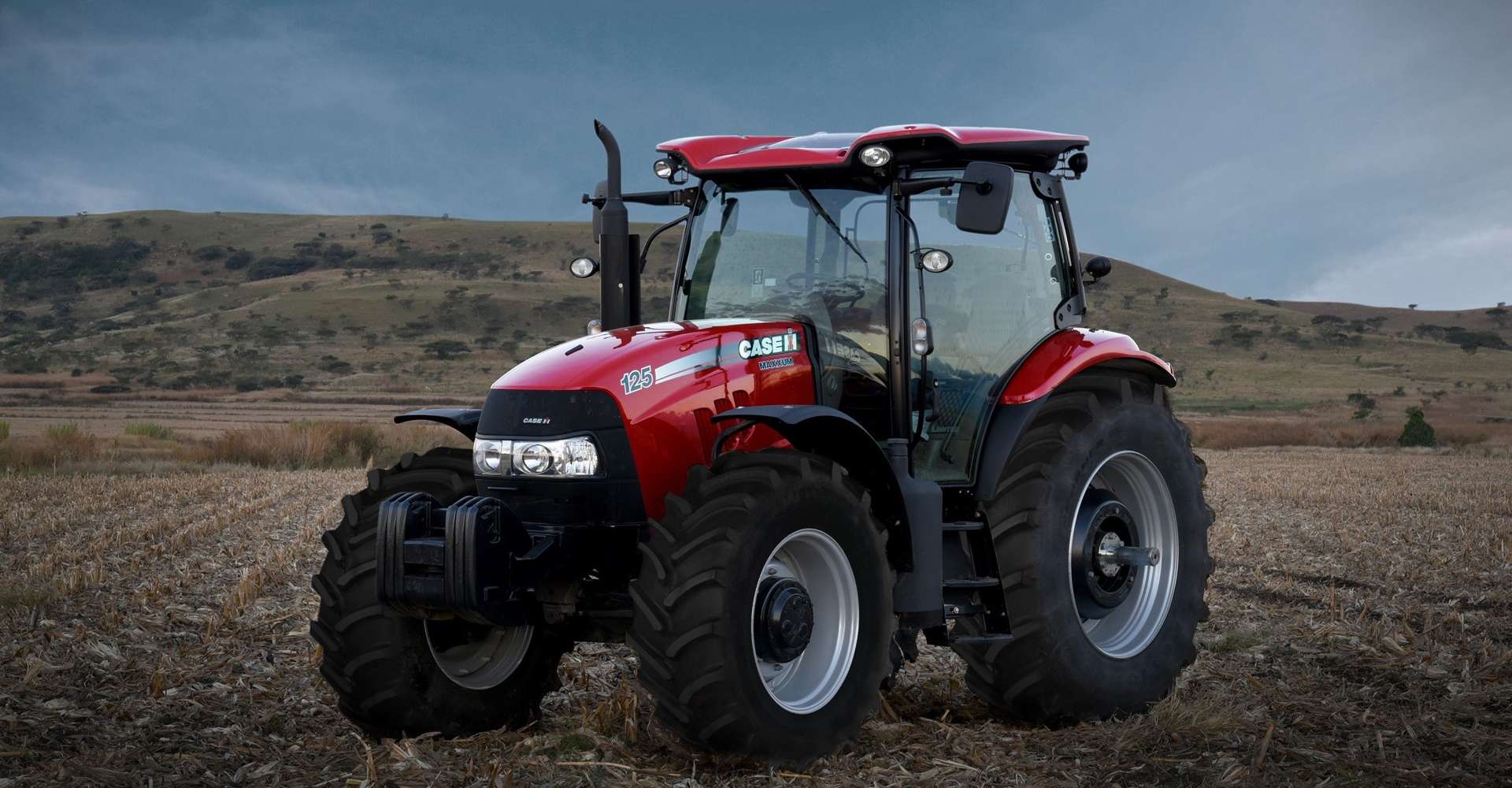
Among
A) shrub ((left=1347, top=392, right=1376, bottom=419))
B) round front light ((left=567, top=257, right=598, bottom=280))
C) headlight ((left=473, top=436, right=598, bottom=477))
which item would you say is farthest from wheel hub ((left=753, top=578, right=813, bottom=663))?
shrub ((left=1347, top=392, right=1376, bottom=419))

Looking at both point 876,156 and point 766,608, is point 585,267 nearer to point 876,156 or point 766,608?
point 876,156

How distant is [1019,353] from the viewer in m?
6.98

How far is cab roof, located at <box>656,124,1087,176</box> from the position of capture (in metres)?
6.21

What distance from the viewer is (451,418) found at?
6359 mm

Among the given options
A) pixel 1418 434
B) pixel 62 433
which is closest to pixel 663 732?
pixel 62 433

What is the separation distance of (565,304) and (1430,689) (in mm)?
76882

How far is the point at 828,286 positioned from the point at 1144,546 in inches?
92.6

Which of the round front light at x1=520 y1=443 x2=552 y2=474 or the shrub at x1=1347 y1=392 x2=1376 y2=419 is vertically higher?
the round front light at x1=520 y1=443 x2=552 y2=474

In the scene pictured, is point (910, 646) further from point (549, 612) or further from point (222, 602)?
point (222, 602)

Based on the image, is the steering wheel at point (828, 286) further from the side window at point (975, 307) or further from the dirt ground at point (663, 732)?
the dirt ground at point (663, 732)

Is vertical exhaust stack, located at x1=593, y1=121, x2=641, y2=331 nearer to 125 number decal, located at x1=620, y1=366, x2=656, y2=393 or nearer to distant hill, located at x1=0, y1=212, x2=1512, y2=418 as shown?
125 number decal, located at x1=620, y1=366, x2=656, y2=393

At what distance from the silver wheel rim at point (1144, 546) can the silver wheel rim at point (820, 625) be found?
1979 millimetres

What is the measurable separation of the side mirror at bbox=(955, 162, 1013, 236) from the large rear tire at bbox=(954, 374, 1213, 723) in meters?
1.24

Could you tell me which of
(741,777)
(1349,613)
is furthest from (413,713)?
(1349,613)
